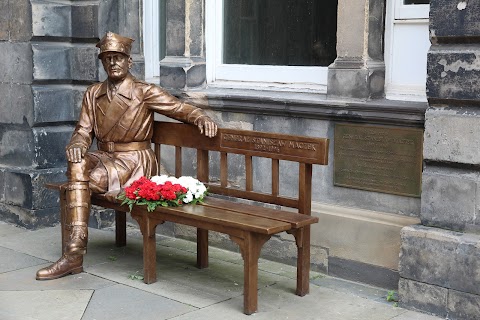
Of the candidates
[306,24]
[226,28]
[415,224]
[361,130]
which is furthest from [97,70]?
[415,224]

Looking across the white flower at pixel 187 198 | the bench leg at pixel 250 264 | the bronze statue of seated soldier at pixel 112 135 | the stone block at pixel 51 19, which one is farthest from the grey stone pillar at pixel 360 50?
the stone block at pixel 51 19

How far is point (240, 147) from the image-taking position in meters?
6.04

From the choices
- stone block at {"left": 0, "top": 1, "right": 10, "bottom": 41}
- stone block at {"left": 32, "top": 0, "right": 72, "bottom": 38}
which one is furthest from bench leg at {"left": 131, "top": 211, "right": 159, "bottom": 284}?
stone block at {"left": 0, "top": 1, "right": 10, "bottom": 41}

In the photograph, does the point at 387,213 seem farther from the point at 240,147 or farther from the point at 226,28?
the point at 226,28

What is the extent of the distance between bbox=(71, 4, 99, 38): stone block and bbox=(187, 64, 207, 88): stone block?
1064 mm

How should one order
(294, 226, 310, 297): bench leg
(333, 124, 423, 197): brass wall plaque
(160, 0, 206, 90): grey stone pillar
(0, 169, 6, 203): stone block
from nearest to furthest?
(294, 226, 310, 297): bench leg → (333, 124, 423, 197): brass wall plaque → (160, 0, 206, 90): grey stone pillar → (0, 169, 6, 203): stone block

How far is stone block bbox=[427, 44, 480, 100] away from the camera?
508cm

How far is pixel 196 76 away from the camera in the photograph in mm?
7312

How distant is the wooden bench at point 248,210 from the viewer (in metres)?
5.35

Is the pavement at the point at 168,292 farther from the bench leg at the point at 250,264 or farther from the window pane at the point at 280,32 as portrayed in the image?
the window pane at the point at 280,32

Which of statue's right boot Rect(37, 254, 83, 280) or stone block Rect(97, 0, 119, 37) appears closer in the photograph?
statue's right boot Rect(37, 254, 83, 280)

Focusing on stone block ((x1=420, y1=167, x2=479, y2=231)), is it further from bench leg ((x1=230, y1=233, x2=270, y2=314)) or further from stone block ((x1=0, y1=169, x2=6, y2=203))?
stone block ((x1=0, y1=169, x2=6, y2=203))

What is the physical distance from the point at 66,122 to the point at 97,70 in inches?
23.8

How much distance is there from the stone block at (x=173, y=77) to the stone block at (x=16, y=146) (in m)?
1.36
